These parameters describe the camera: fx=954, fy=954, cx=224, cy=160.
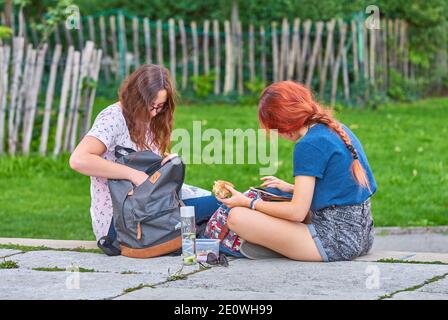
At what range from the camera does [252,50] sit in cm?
1667

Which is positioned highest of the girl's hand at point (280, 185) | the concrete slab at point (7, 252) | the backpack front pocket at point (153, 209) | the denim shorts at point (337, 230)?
the girl's hand at point (280, 185)

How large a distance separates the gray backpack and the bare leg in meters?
0.42

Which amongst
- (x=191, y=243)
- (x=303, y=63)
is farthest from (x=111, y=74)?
(x=191, y=243)

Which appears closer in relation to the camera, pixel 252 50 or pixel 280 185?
pixel 280 185

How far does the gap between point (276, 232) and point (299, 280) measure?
1.76 ft

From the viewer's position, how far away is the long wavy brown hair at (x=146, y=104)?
569cm

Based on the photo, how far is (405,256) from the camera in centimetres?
551

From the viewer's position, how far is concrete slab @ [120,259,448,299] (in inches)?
174

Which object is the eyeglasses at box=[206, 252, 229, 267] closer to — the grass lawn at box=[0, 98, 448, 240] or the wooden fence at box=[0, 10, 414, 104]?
the grass lawn at box=[0, 98, 448, 240]

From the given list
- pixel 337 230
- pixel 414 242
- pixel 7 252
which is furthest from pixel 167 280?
pixel 414 242

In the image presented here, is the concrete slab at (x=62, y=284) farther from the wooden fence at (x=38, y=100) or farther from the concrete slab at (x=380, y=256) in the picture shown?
the wooden fence at (x=38, y=100)

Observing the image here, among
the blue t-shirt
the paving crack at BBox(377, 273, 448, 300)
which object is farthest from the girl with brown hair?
the paving crack at BBox(377, 273, 448, 300)

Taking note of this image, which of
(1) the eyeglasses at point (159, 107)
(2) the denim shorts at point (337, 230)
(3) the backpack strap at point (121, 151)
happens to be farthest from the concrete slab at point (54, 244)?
(2) the denim shorts at point (337, 230)

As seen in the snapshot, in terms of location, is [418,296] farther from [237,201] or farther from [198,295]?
[237,201]
